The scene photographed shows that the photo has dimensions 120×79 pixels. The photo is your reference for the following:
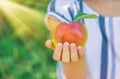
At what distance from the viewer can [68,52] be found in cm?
94

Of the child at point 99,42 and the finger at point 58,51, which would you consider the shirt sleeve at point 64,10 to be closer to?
the child at point 99,42

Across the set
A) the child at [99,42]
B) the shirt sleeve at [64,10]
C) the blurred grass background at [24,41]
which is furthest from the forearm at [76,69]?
the blurred grass background at [24,41]

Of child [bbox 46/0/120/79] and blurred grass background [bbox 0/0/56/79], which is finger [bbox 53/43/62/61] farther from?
blurred grass background [bbox 0/0/56/79]

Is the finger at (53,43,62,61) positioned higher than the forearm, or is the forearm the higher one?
the finger at (53,43,62,61)

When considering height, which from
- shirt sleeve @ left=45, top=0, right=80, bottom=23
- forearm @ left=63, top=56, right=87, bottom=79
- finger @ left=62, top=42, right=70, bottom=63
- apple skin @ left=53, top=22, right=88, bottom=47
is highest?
shirt sleeve @ left=45, top=0, right=80, bottom=23

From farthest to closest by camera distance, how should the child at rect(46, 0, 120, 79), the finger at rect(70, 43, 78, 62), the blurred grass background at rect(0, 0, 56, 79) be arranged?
the blurred grass background at rect(0, 0, 56, 79)
the child at rect(46, 0, 120, 79)
the finger at rect(70, 43, 78, 62)

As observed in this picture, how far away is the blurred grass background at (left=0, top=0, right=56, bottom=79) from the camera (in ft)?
6.42

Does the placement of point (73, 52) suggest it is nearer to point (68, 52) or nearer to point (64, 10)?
point (68, 52)

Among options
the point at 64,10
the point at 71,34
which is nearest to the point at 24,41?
the point at 64,10

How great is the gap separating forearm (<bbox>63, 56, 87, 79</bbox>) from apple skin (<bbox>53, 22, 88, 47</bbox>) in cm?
6

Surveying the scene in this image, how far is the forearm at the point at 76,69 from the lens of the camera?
100 cm

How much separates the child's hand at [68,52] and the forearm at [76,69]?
4cm

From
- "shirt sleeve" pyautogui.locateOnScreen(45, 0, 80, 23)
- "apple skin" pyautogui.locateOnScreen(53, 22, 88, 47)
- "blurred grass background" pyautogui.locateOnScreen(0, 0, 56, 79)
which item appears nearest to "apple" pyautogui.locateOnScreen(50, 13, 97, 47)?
"apple skin" pyautogui.locateOnScreen(53, 22, 88, 47)

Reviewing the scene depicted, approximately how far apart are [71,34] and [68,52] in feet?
0.14
